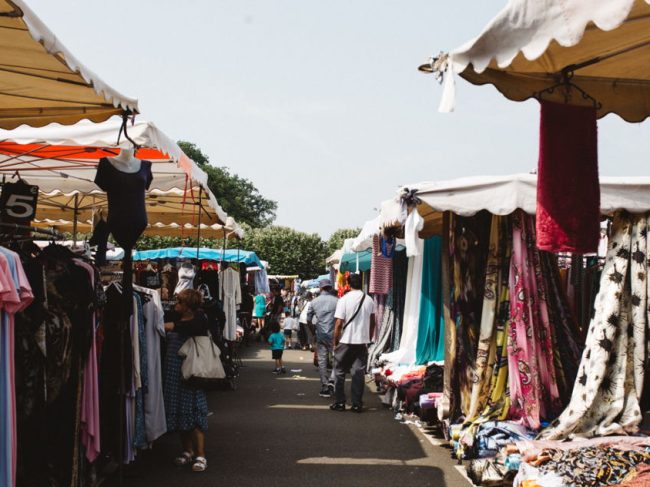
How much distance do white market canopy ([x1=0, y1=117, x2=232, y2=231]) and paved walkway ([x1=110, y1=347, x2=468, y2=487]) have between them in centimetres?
254

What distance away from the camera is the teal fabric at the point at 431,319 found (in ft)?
32.0

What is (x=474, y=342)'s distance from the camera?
727 cm

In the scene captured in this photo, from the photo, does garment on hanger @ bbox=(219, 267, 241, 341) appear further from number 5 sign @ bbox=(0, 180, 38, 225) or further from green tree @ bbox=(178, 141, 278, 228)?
green tree @ bbox=(178, 141, 278, 228)

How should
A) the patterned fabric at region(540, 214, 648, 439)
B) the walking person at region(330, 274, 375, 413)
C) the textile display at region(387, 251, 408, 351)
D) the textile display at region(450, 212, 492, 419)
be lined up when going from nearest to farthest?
the patterned fabric at region(540, 214, 648, 439)
the textile display at region(450, 212, 492, 419)
the walking person at region(330, 274, 375, 413)
the textile display at region(387, 251, 408, 351)

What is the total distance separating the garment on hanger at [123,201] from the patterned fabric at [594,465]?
127 inches

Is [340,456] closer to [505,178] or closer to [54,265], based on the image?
[505,178]

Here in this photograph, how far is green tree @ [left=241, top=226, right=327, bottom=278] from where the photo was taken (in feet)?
170

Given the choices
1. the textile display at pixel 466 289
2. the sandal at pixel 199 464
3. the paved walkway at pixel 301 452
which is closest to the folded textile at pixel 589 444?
the paved walkway at pixel 301 452

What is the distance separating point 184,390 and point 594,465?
3786 millimetres

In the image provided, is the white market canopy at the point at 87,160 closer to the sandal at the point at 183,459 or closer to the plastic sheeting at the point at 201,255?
the sandal at the point at 183,459

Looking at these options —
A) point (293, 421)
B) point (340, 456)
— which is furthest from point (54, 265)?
point (293, 421)

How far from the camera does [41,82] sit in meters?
4.55

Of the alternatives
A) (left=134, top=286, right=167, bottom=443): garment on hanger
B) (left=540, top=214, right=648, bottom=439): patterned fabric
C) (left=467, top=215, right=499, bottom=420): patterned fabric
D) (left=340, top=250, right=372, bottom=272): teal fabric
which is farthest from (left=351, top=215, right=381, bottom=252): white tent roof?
(left=540, top=214, right=648, bottom=439): patterned fabric

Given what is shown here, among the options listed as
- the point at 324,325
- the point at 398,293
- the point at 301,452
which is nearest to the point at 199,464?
the point at 301,452
